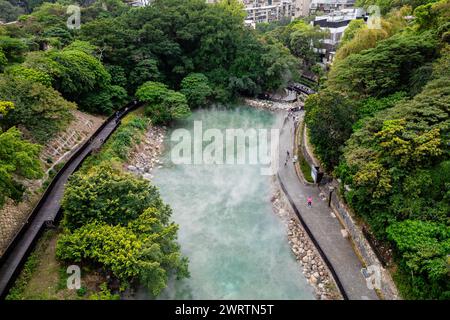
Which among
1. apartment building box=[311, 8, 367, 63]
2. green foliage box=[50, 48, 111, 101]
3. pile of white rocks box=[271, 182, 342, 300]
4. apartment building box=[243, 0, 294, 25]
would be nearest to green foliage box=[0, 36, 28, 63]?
green foliage box=[50, 48, 111, 101]

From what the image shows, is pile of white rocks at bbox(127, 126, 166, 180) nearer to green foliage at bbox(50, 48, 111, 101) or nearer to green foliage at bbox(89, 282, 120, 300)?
green foliage at bbox(50, 48, 111, 101)

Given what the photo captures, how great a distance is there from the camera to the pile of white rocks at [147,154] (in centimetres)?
2342

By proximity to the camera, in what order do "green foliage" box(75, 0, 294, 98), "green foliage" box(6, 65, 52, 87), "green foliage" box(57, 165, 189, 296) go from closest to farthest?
"green foliage" box(57, 165, 189, 296)
"green foliage" box(6, 65, 52, 87)
"green foliage" box(75, 0, 294, 98)

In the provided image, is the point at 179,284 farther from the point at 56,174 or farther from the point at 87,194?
the point at 56,174

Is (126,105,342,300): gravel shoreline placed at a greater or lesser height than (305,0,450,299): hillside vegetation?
lesser

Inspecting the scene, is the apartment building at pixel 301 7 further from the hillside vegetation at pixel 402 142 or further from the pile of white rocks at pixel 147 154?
the pile of white rocks at pixel 147 154

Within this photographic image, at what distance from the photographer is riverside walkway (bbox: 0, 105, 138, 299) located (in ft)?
43.7

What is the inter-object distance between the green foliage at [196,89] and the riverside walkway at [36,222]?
13.0 m

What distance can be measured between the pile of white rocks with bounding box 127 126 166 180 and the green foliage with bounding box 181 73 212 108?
5962 mm

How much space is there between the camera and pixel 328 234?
54.6 ft

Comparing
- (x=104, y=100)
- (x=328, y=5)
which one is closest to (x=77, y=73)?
(x=104, y=100)

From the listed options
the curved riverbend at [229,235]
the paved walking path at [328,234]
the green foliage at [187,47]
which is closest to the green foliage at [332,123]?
the paved walking path at [328,234]

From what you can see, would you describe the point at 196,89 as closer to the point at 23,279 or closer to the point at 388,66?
the point at 388,66
